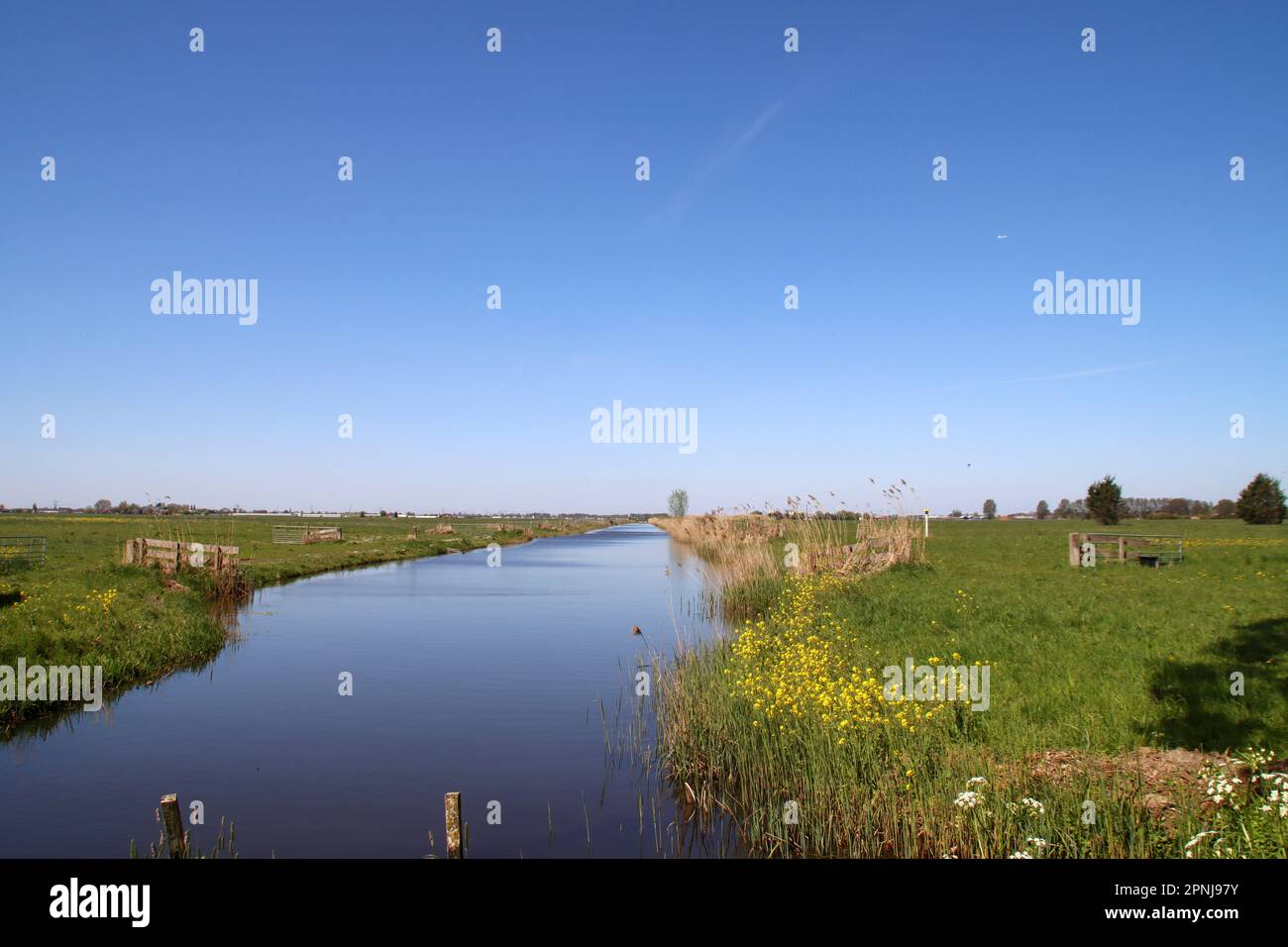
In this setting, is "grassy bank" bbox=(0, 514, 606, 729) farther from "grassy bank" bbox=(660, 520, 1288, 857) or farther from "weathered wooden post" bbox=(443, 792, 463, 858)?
"grassy bank" bbox=(660, 520, 1288, 857)

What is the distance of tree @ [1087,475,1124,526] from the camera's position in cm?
10800

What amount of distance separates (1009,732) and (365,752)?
10.6m

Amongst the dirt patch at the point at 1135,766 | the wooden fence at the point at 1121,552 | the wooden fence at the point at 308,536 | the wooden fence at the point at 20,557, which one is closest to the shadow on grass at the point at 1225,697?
the dirt patch at the point at 1135,766

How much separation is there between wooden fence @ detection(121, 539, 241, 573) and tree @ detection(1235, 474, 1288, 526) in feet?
349

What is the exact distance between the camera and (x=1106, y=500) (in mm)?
108812

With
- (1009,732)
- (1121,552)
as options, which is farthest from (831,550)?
(1009,732)

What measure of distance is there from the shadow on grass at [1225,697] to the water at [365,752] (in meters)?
7.23

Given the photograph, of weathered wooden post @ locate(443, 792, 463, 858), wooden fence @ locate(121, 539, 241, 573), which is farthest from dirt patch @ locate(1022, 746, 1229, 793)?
wooden fence @ locate(121, 539, 241, 573)
